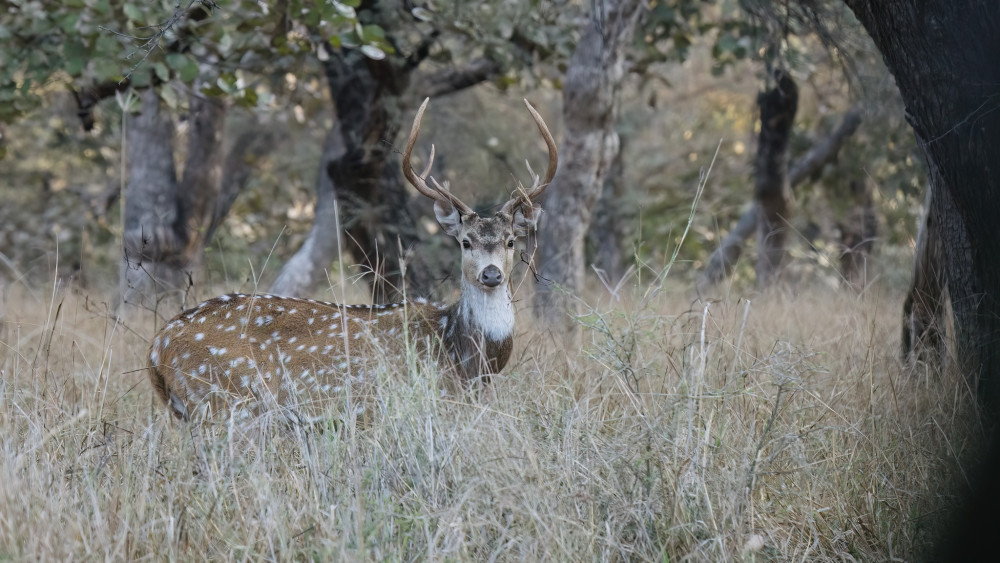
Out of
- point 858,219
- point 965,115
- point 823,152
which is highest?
point 965,115

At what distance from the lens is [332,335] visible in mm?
5332

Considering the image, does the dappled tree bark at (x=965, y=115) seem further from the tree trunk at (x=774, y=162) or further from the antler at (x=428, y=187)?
the tree trunk at (x=774, y=162)

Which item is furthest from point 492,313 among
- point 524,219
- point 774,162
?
point 774,162

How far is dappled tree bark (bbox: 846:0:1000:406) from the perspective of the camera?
419cm

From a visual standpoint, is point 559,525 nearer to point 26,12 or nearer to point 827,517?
point 827,517

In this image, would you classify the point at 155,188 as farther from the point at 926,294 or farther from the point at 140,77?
the point at 926,294

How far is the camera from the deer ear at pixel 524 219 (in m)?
5.60

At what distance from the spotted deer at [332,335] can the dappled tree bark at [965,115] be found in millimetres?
1602

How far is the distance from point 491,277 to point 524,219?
521 mm

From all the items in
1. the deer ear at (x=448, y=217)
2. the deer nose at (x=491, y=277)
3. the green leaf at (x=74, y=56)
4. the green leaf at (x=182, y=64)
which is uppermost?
the green leaf at (x=182, y=64)

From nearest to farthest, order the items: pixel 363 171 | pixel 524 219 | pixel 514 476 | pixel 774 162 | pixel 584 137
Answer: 1. pixel 514 476
2. pixel 524 219
3. pixel 584 137
4. pixel 363 171
5. pixel 774 162

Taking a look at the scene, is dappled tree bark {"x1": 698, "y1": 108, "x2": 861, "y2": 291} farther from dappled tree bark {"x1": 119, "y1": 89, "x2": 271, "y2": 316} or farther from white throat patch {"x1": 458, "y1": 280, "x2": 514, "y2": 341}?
white throat patch {"x1": 458, "y1": 280, "x2": 514, "y2": 341}

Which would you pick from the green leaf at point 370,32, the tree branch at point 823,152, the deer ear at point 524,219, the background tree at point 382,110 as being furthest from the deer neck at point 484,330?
the tree branch at point 823,152

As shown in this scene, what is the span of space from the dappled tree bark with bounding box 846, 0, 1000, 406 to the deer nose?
6.33 feet
